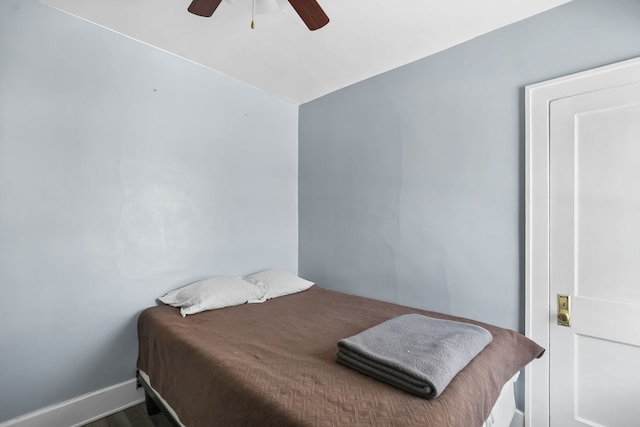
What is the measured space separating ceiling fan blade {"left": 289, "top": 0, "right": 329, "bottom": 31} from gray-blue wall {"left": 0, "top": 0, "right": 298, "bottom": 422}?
4.12 feet

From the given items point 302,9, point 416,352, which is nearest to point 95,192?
point 302,9

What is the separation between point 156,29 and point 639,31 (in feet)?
8.90

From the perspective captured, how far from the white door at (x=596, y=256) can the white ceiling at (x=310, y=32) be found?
27.9 inches

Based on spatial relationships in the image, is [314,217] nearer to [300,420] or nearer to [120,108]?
[120,108]

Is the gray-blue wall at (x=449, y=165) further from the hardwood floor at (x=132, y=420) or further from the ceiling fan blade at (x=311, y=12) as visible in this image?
the hardwood floor at (x=132, y=420)

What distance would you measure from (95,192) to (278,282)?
1.45 m

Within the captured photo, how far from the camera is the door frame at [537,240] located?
1711 millimetres

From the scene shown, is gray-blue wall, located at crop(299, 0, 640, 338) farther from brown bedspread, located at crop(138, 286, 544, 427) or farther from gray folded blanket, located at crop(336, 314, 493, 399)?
gray folded blanket, located at crop(336, 314, 493, 399)

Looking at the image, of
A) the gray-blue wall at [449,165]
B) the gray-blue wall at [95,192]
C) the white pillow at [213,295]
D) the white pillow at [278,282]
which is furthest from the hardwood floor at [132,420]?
the gray-blue wall at [449,165]

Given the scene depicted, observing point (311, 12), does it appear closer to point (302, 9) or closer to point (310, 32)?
point (302, 9)

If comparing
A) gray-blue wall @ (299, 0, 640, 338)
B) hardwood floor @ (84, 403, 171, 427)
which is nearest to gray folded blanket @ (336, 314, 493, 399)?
gray-blue wall @ (299, 0, 640, 338)

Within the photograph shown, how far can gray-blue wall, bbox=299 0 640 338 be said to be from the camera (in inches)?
67.4

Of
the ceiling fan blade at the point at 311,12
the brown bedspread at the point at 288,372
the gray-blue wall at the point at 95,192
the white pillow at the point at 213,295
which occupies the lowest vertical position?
the brown bedspread at the point at 288,372

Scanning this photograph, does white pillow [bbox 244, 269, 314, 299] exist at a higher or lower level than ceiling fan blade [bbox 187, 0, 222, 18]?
lower
